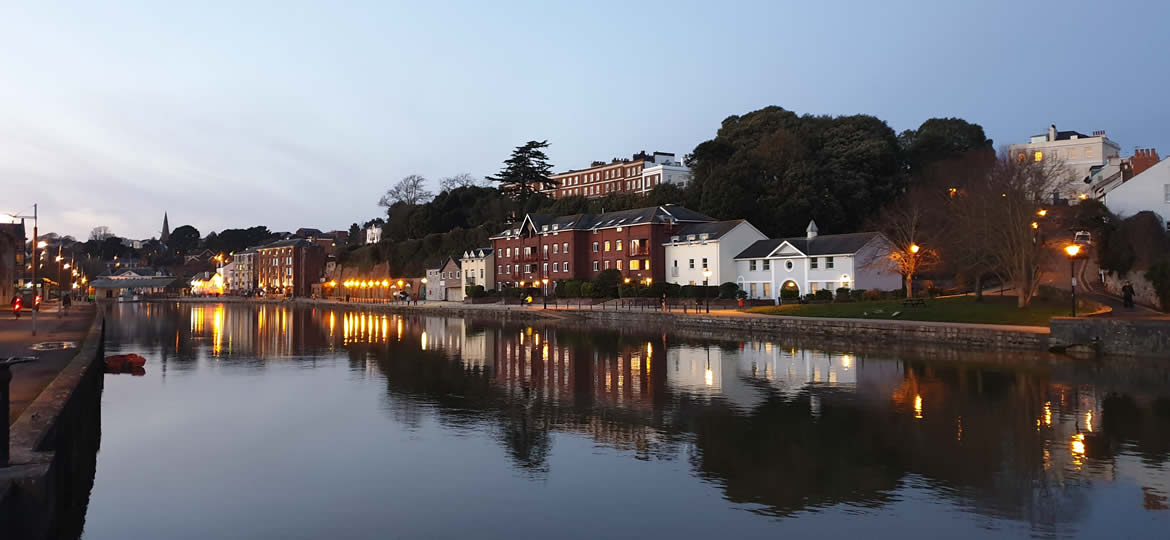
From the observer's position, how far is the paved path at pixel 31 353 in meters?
16.0

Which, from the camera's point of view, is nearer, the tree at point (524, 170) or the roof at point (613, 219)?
the roof at point (613, 219)

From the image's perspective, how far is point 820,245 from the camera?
62.3 m

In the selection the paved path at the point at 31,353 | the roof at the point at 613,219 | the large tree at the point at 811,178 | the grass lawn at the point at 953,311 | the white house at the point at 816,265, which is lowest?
the paved path at the point at 31,353

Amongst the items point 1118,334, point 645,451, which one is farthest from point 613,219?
point 645,451

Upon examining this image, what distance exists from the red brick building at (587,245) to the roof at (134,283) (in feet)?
322

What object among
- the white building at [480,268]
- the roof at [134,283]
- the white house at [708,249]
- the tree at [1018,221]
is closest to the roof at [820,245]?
the white house at [708,249]

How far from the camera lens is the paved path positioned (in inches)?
631

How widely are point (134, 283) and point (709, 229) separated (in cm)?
13946

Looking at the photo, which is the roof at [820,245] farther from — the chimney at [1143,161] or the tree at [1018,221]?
the chimney at [1143,161]

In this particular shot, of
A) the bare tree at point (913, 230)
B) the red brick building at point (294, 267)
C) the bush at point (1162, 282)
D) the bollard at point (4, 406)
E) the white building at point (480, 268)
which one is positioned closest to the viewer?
the bollard at point (4, 406)

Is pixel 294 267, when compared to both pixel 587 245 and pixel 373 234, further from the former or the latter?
pixel 587 245

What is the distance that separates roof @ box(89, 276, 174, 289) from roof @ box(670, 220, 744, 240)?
12862 centimetres

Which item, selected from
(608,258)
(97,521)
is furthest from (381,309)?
(97,521)

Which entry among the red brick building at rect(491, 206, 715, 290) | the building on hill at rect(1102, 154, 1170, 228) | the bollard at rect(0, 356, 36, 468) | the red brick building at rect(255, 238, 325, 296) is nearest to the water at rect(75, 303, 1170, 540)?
the bollard at rect(0, 356, 36, 468)
